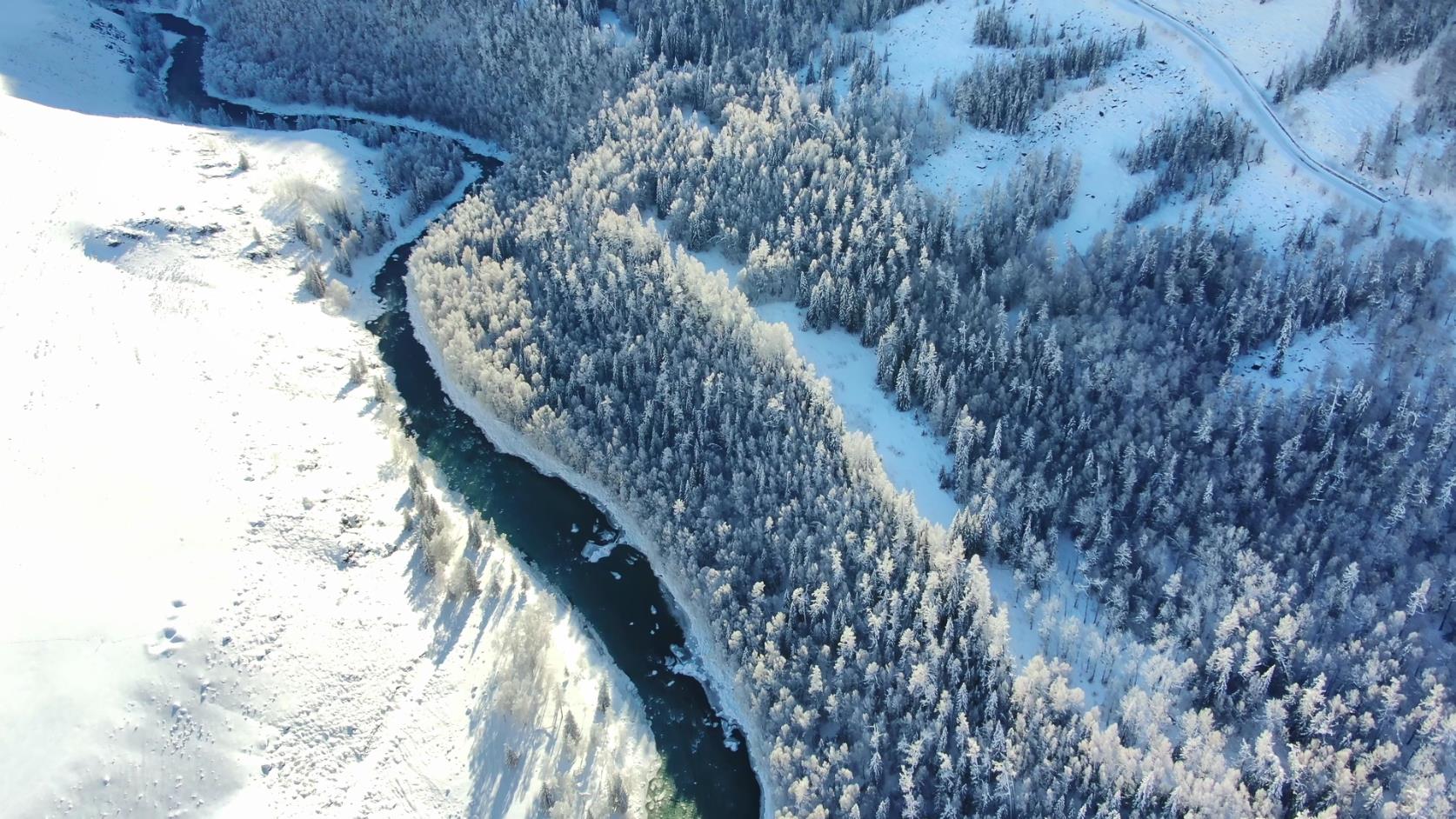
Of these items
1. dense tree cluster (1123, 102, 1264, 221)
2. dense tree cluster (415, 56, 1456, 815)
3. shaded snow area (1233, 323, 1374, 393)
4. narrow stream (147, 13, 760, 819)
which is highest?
dense tree cluster (1123, 102, 1264, 221)

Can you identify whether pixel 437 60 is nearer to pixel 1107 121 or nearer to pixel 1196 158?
pixel 1107 121

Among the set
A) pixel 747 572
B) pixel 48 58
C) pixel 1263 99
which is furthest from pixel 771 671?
pixel 48 58

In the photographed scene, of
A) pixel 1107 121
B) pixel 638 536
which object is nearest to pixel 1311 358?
Answer: pixel 1107 121

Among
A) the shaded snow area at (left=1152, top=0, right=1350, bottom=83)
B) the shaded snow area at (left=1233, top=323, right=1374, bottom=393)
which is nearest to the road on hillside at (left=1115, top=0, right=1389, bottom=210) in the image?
the shaded snow area at (left=1152, top=0, right=1350, bottom=83)

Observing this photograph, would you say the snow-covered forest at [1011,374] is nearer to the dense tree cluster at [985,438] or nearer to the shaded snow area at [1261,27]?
the dense tree cluster at [985,438]

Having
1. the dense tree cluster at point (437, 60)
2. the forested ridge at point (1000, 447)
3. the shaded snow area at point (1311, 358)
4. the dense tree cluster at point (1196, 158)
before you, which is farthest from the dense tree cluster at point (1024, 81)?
the dense tree cluster at point (437, 60)

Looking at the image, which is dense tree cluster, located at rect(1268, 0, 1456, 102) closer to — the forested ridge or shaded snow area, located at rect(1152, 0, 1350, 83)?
shaded snow area, located at rect(1152, 0, 1350, 83)
